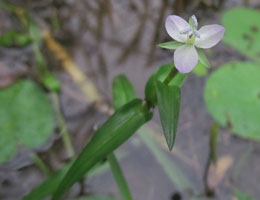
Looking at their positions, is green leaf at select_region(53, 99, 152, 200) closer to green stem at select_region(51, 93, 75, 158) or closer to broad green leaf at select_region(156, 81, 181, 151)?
broad green leaf at select_region(156, 81, 181, 151)

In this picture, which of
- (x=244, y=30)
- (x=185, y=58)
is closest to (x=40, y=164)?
(x=185, y=58)

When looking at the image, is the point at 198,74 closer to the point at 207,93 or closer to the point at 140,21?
the point at 207,93

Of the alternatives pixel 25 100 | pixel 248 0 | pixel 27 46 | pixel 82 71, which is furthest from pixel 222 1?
pixel 25 100

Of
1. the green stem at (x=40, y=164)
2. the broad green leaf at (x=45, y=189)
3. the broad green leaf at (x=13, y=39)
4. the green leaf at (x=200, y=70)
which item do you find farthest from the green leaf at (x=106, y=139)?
the broad green leaf at (x=13, y=39)

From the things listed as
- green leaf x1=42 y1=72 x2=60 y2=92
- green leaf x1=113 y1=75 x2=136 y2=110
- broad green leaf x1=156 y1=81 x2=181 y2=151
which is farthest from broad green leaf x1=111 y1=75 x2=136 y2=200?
green leaf x1=42 y1=72 x2=60 y2=92

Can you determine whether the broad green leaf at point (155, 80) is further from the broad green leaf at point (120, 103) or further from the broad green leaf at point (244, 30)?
the broad green leaf at point (244, 30)

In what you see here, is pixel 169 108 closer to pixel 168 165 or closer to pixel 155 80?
pixel 155 80
